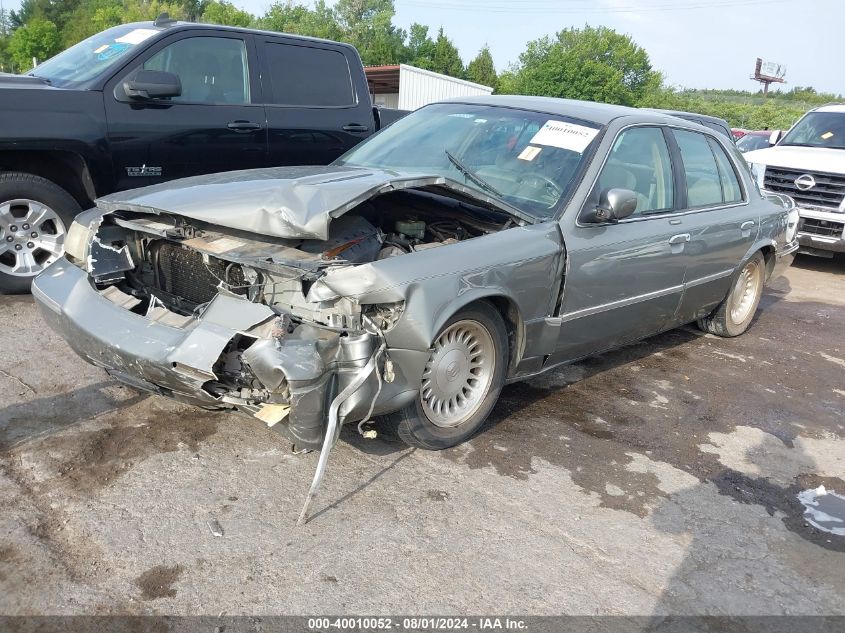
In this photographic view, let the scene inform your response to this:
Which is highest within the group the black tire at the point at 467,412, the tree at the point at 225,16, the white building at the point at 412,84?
the tree at the point at 225,16

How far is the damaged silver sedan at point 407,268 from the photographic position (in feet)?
9.56

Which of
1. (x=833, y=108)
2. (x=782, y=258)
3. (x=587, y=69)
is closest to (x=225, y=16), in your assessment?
(x=587, y=69)

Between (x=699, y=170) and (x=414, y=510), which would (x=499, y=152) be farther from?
(x=414, y=510)

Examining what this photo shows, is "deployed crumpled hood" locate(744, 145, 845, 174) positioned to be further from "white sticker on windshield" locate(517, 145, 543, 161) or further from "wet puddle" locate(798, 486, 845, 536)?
"wet puddle" locate(798, 486, 845, 536)

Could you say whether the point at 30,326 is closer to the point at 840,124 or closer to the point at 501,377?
the point at 501,377

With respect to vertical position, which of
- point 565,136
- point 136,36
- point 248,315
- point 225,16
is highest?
point 225,16

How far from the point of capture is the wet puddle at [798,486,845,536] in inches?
130

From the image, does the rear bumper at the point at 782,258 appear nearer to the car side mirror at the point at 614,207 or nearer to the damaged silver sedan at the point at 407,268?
the damaged silver sedan at the point at 407,268

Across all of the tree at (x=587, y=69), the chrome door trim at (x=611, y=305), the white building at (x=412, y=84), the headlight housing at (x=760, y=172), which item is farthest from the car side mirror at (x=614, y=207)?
the tree at (x=587, y=69)

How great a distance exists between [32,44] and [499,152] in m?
54.3

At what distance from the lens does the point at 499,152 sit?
4.29 metres

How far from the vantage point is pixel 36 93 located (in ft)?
16.5

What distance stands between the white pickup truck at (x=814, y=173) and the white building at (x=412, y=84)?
1697cm

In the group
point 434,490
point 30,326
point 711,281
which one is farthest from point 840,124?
point 30,326
